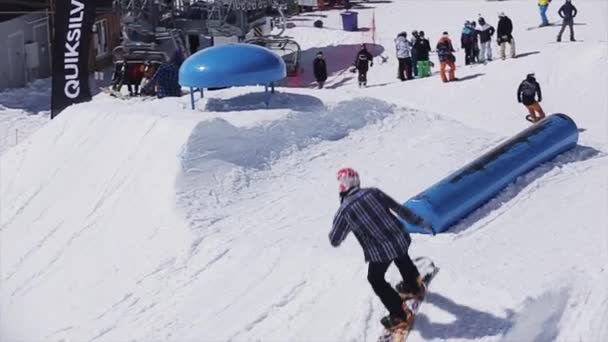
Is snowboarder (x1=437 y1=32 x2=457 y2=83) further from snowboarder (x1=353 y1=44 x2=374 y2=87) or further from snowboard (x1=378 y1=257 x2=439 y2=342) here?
snowboard (x1=378 y1=257 x2=439 y2=342)

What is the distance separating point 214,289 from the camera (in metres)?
8.98

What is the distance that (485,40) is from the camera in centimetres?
2128

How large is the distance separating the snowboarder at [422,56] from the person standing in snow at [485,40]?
49.2 inches

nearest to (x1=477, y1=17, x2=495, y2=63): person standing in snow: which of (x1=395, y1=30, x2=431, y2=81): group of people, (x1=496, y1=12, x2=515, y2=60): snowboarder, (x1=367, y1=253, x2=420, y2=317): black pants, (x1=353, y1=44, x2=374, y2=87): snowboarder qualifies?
(x1=496, y1=12, x2=515, y2=60): snowboarder

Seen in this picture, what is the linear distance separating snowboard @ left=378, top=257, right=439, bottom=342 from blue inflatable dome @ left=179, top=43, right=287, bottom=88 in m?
5.23

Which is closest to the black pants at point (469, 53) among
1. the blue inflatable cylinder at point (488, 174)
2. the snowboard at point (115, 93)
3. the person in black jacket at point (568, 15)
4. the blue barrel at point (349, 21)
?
the person in black jacket at point (568, 15)

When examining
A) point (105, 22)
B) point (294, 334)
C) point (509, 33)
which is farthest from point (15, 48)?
point (294, 334)

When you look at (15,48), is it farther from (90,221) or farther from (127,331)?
(127,331)

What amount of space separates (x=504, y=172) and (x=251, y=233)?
10.8ft

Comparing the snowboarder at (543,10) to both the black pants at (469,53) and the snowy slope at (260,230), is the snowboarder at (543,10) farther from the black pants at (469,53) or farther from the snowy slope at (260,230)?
the snowy slope at (260,230)

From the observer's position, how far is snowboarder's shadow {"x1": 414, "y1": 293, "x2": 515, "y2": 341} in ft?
25.2

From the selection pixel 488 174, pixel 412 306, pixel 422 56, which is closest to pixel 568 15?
pixel 422 56

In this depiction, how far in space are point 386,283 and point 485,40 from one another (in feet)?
48.1

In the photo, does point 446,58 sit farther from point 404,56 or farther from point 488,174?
point 488,174
